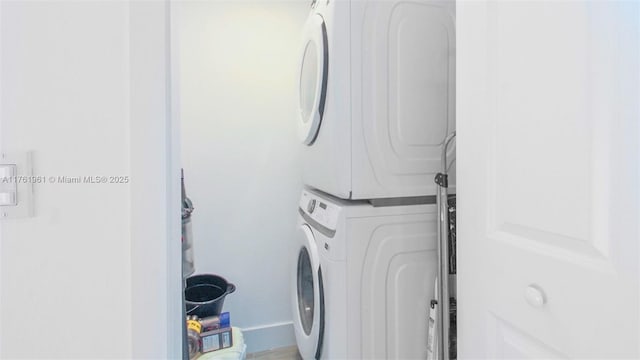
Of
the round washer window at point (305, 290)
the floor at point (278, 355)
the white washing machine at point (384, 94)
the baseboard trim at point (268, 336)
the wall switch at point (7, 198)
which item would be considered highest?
the white washing machine at point (384, 94)

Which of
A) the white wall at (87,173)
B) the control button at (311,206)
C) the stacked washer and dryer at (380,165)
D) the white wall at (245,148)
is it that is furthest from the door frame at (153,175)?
the white wall at (245,148)

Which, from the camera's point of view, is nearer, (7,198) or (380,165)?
(7,198)

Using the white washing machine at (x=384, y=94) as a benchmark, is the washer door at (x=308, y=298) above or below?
below

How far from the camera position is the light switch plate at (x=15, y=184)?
0.66 metres

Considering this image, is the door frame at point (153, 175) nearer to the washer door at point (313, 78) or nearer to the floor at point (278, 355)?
the washer door at point (313, 78)

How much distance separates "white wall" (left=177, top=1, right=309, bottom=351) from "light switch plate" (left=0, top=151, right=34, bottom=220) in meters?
1.31

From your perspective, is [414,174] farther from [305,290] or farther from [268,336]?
[268,336]

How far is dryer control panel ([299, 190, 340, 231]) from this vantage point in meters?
1.27

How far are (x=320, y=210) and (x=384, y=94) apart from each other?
52 centimetres

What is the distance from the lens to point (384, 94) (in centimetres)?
125

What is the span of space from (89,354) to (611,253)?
0.98 m

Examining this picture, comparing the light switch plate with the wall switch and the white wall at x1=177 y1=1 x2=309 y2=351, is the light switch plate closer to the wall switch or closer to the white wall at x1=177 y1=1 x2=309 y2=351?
the wall switch

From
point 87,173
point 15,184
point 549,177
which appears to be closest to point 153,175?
point 87,173

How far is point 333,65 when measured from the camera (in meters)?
1.22
